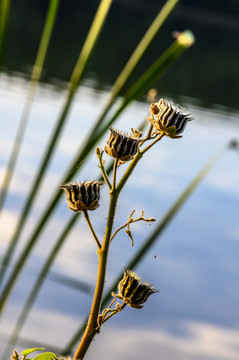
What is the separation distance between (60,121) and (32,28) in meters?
15.8

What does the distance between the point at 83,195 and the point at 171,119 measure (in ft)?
0.14

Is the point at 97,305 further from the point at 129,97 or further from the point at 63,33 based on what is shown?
the point at 63,33

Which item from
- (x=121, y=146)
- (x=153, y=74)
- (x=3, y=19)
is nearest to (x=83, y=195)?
(x=121, y=146)

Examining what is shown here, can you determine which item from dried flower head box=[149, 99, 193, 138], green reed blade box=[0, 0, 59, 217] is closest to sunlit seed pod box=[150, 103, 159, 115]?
dried flower head box=[149, 99, 193, 138]

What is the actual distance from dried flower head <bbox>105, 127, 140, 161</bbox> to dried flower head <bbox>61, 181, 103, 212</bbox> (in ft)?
0.04

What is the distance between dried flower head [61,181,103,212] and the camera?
27 centimetres

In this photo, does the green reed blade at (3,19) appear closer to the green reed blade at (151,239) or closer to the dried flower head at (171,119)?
the green reed blade at (151,239)

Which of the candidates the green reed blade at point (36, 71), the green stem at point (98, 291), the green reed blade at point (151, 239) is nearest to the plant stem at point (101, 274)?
the green stem at point (98, 291)

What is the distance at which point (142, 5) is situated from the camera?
21469mm

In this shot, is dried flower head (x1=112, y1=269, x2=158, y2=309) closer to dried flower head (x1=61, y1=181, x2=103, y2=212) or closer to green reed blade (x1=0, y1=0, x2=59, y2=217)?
dried flower head (x1=61, y1=181, x2=103, y2=212)

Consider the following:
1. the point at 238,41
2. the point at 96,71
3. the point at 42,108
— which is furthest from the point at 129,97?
the point at 238,41

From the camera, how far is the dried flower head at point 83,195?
0.27 m

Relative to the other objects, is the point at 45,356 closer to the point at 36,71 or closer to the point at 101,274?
the point at 101,274

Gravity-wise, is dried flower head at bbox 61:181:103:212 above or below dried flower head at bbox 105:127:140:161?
below
